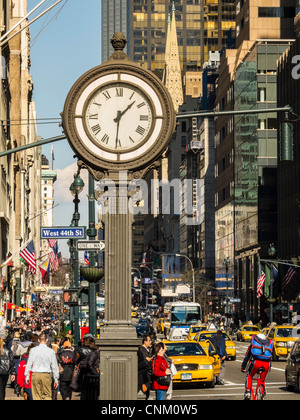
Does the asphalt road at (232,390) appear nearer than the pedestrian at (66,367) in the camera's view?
No

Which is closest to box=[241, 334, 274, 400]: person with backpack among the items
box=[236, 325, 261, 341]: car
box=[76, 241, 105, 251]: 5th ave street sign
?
box=[76, 241, 105, 251]: 5th ave street sign

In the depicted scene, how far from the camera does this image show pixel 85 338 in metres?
19.7

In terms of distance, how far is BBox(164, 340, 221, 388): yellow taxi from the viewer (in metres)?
28.1

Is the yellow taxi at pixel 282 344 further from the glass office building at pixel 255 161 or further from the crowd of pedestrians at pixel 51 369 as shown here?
the glass office building at pixel 255 161

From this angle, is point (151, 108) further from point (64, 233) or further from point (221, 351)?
point (221, 351)

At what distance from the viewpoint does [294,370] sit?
83.7 feet

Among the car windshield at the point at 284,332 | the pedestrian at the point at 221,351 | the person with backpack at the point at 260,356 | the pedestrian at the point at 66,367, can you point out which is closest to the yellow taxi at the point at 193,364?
the pedestrian at the point at 221,351

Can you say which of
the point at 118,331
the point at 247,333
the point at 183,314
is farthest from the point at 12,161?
the point at 118,331

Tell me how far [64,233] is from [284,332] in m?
21.3

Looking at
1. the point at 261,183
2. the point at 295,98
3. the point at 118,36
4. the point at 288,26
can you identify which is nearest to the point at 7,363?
the point at 118,36

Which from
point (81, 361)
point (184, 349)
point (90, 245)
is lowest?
point (184, 349)

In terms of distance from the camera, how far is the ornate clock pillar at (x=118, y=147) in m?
9.64

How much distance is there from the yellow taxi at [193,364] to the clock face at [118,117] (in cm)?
1883

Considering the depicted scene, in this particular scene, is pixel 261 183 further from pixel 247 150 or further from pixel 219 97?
pixel 219 97
